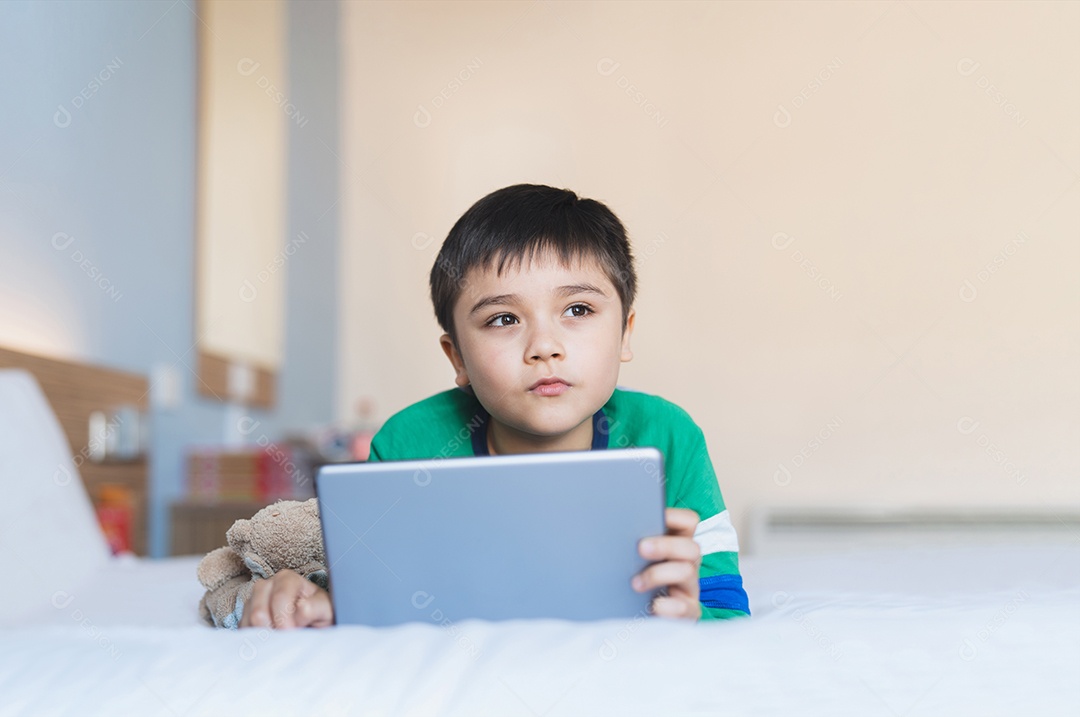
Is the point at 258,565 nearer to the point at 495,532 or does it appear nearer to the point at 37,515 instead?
the point at 495,532

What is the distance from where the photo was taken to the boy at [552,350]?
966 mm

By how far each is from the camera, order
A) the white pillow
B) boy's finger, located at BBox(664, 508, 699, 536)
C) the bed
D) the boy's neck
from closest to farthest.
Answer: the bed, boy's finger, located at BBox(664, 508, 699, 536), the boy's neck, the white pillow

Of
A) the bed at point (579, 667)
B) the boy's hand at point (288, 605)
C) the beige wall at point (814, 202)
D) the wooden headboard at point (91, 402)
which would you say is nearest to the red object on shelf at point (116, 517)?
the wooden headboard at point (91, 402)

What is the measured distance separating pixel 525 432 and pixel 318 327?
8.23 ft

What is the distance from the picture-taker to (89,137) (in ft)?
7.21

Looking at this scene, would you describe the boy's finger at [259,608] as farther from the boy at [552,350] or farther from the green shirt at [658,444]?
the green shirt at [658,444]

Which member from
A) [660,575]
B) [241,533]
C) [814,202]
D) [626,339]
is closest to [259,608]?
[241,533]

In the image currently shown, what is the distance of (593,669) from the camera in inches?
24.3

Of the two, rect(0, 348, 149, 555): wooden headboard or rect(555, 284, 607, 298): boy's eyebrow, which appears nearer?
rect(555, 284, 607, 298): boy's eyebrow

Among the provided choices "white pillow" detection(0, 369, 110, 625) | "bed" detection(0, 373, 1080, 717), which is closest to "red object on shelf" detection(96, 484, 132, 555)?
"white pillow" detection(0, 369, 110, 625)

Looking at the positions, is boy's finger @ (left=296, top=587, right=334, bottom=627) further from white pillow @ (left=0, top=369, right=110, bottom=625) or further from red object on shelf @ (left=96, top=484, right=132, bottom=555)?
red object on shelf @ (left=96, top=484, right=132, bottom=555)

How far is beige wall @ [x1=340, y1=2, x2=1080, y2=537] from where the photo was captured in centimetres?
256

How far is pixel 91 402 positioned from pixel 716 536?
174 cm

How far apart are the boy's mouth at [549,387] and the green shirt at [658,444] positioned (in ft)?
0.44
